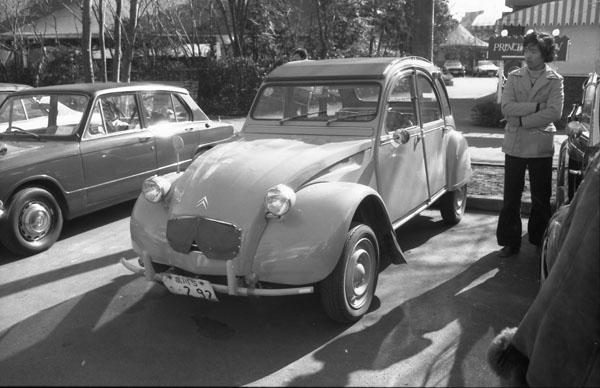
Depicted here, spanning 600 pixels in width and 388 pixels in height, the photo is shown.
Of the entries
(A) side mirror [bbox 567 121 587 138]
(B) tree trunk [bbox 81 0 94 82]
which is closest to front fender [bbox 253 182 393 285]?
(A) side mirror [bbox 567 121 587 138]

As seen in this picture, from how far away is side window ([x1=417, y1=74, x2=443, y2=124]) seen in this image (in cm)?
538

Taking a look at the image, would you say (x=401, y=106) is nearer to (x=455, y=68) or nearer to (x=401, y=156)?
(x=401, y=156)

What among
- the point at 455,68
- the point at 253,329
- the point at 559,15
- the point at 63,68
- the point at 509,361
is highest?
the point at 559,15

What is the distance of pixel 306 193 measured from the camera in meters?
3.79

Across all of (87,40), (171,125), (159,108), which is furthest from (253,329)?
(87,40)

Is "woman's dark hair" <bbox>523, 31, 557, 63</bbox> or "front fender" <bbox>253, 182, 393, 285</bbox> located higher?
"woman's dark hair" <bbox>523, 31, 557, 63</bbox>

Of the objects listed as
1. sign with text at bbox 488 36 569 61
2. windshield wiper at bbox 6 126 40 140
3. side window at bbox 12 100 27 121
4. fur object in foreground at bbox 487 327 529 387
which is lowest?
fur object in foreground at bbox 487 327 529 387

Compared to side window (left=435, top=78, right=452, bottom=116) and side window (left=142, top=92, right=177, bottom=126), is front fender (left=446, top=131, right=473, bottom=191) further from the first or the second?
side window (left=142, top=92, right=177, bottom=126)

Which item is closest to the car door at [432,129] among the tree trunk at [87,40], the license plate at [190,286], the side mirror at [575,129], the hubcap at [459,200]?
the hubcap at [459,200]

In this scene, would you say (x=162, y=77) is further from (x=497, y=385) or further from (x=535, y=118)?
(x=497, y=385)

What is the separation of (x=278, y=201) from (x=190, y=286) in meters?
0.83

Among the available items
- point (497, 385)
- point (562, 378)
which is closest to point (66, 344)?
point (497, 385)

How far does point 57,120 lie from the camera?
254 inches

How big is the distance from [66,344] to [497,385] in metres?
2.80
